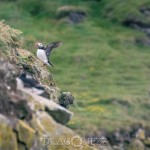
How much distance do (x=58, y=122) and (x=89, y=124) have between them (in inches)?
1886

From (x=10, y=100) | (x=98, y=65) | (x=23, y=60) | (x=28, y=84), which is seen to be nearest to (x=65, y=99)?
(x=23, y=60)

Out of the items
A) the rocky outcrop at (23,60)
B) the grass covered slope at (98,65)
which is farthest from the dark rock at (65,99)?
the grass covered slope at (98,65)

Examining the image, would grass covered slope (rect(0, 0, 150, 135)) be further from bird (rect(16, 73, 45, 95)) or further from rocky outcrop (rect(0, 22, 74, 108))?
bird (rect(16, 73, 45, 95))

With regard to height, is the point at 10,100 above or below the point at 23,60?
below

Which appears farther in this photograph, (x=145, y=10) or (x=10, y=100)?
(x=145, y=10)

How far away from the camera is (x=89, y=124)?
6650 centimetres

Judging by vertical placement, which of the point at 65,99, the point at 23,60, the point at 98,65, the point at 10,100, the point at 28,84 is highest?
the point at 23,60

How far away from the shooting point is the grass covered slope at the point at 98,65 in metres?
71.9

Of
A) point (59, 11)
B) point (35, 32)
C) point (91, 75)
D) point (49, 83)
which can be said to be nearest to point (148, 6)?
point (59, 11)

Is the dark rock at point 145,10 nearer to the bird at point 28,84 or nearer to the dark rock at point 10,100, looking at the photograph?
the bird at point 28,84

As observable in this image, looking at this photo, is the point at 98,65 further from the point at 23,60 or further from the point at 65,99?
the point at 23,60

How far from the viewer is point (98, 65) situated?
92750mm

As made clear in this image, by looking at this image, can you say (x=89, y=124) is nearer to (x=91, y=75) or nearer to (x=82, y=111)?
(x=82, y=111)

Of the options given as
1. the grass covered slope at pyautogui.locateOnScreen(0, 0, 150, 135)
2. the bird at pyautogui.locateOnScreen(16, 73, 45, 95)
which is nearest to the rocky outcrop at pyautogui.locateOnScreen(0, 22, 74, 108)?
the bird at pyautogui.locateOnScreen(16, 73, 45, 95)
